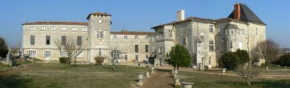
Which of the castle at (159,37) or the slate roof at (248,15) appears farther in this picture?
the slate roof at (248,15)

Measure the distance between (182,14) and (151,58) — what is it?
10222 mm

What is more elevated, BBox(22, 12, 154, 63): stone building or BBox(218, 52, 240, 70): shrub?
BBox(22, 12, 154, 63): stone building

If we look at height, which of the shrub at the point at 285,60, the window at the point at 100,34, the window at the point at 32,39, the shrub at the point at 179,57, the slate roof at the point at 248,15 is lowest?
the shrub at the point at 285,60

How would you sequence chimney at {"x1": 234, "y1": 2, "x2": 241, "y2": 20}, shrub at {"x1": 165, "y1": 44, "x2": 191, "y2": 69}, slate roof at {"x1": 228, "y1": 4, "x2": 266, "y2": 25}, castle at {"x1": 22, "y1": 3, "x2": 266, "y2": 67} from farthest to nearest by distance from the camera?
chimney at {"x1": 234, "y1": 2, "x2": 241, "y2": 20}
slate roof at {"x1": 228, "y1": 4, "x2": 266, "y2": 25}
castle at {"x1": 22, "y1": 3, "x2": 266, "y2": 67}
shrub at {"x1": 165, "y1": 44, "x2": 191, "y2": 69}

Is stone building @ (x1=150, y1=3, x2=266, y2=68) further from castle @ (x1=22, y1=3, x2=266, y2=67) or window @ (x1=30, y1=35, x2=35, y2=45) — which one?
window @ (x1=30, y1=35, x2=35, y2=45)

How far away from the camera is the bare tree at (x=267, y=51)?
136 ft

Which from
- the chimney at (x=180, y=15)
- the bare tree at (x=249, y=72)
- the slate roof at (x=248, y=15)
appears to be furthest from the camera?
the chimney at (x=180, y=15)

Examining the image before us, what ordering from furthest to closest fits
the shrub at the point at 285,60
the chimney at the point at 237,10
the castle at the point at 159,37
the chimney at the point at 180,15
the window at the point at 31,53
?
the window at the point at 31,53 < the chimney at the point at 237,10 < the chimney at the point at 180,15 < the shrub at the point at 285,60 < the castle at the point at 159,37

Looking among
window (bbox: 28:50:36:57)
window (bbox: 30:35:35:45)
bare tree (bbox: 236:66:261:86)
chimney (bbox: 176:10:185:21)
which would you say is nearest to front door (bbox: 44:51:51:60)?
window (bbox: 28:50:36:57)

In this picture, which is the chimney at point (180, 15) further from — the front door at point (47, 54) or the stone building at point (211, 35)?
the front door at point (47, 54)

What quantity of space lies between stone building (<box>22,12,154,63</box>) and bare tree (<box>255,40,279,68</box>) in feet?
73.9

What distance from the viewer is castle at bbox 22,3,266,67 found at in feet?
131

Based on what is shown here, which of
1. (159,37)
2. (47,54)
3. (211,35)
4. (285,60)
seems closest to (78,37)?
(47,54)

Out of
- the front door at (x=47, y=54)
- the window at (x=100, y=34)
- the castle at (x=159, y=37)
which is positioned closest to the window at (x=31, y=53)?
the castle at (x=159, y=37)
